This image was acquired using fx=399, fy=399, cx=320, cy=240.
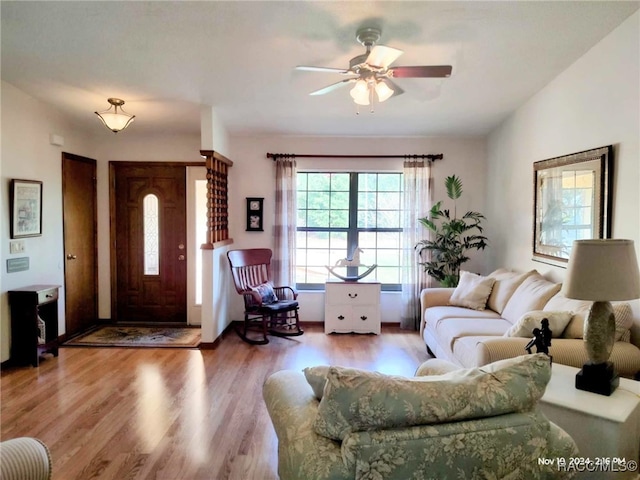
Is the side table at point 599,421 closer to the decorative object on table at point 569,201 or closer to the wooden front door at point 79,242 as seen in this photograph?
the decorative object on table at point 569,201

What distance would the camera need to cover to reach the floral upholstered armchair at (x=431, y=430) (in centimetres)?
117

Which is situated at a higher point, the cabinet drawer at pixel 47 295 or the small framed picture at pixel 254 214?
the small framed picture at pixel 254 214

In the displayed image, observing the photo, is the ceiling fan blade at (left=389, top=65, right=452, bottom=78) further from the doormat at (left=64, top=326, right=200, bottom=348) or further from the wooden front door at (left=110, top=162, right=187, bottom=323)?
the wooden front door at (left=110, top=162, right=187, bottom=323)

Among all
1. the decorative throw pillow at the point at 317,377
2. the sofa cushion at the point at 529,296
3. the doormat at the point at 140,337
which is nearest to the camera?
the decorative throw pillow at the point at 317,377

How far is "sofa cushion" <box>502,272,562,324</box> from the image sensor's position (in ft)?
10.3

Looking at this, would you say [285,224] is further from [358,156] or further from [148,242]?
[148,242]

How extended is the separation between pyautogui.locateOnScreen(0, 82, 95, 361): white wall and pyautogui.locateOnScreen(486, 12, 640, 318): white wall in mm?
4878

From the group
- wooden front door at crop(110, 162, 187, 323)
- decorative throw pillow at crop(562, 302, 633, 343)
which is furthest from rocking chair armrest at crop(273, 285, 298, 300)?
decorative throw pillow at crop(562, 302, 633, 343)

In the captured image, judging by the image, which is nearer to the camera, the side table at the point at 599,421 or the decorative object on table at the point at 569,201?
the side table at the point at 599,421

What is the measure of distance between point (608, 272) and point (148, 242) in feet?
16.5

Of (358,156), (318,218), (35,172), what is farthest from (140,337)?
(358,156)

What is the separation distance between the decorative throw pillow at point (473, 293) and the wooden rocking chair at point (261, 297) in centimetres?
183

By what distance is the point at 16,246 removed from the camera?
3.77 meters

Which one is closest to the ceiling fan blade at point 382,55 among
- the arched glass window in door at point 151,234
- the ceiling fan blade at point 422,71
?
the ceiling fan blade at point 422,71
